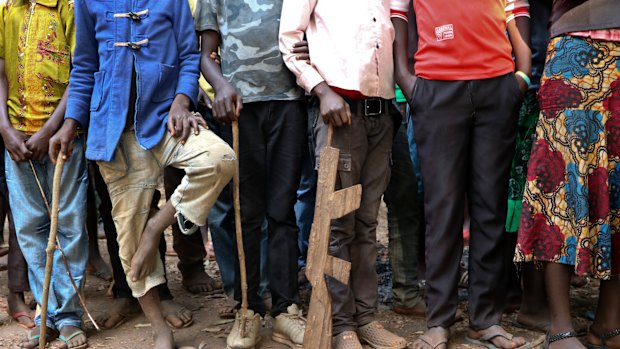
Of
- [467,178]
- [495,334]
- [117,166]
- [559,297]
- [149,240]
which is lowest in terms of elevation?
[495,334]

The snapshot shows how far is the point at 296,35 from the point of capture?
12.5 feet

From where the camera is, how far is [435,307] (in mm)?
3902

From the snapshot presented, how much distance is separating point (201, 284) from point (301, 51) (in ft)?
6.86

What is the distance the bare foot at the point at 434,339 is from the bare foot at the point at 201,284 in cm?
177

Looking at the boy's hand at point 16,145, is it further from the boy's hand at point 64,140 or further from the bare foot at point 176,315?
the bare foot at point 176,315

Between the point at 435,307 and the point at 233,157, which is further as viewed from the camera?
the point at 435,307

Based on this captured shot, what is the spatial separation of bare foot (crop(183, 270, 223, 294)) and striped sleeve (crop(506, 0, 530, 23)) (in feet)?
8.97

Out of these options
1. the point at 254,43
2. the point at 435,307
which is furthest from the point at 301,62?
the point at 435,307

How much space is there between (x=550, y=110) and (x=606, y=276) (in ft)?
2.92

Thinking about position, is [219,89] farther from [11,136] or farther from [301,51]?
[11,136]

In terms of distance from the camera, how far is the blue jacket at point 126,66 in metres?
3.78

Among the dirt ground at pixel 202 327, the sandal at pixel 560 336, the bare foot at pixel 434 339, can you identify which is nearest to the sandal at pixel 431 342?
the bare foot at pixel 434 339

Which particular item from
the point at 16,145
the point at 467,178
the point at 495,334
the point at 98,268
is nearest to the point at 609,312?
the point at 495,334

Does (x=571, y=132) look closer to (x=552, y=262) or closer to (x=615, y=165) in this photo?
(x=615, y=165)
